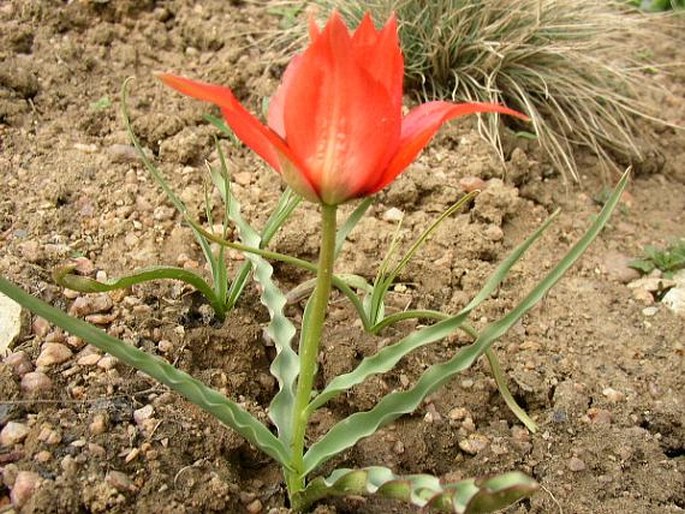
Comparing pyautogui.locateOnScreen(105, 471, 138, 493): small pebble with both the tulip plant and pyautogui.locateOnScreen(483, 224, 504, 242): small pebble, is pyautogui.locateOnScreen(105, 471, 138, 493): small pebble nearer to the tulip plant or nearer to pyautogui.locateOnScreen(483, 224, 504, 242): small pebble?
the tulip plant

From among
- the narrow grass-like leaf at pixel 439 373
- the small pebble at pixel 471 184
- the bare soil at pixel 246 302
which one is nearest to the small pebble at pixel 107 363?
the bare soil at pixel 246 302

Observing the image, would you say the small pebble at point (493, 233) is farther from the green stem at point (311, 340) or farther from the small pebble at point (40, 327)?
the small pebble at point (40, 327)

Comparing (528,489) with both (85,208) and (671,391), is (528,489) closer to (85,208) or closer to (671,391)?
(671,391)

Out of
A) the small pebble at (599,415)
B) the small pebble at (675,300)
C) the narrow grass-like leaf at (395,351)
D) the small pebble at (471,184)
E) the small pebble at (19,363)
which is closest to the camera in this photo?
the narrow grass-like leaf at (395,351)

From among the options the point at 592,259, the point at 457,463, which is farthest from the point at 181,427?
the point at 592,259

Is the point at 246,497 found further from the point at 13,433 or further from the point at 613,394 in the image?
the point at 613,394

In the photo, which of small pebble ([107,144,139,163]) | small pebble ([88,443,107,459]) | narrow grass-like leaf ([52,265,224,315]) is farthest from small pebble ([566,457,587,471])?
small pebble ([107,144,139,163])
